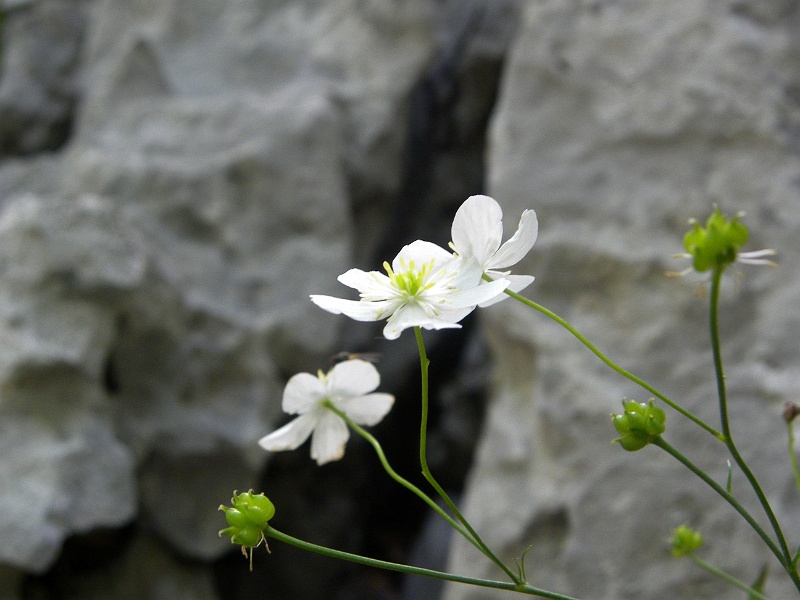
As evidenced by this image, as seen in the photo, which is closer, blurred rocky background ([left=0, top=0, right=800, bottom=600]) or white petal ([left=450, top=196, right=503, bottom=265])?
white petal ([left=450, top=196, right=503, bottom=265])

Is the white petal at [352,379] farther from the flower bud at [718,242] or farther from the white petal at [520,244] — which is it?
the flower bud at [718,242]

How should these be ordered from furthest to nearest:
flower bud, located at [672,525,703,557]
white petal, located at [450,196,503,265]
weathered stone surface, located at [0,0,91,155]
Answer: weathered stone surface, located at [0,0,91,155], flower bud, located at [672,525,703,557], white petal, located at [450,196,503,265]

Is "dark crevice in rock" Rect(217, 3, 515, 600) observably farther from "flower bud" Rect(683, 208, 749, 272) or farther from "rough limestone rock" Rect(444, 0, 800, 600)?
"flower bud" Rect(683, 208, 749, 272)

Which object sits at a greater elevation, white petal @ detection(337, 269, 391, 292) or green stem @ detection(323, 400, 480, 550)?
white petal @ detection(337, 269, 391, 292)

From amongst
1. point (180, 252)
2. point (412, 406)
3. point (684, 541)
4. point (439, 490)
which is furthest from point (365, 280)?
point (412, 406)

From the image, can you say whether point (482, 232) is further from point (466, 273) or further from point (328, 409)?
point (328, 409)

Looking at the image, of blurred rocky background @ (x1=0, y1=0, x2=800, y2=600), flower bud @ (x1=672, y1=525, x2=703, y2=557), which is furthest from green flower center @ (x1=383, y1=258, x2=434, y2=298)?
blurred rocky background @ (x1=0, y1=0, x2=800, y2=600)

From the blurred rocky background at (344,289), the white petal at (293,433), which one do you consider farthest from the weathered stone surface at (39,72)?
the white petal at (293,433)

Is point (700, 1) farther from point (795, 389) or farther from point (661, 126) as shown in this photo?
point (795, 389)
